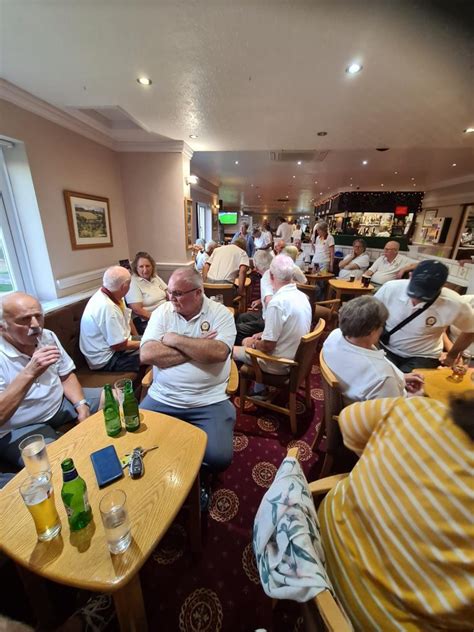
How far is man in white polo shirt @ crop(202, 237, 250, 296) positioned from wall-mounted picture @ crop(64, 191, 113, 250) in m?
1.57

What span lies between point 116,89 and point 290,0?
65.1 inches

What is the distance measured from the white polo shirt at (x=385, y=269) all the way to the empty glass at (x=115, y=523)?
4.22 meters

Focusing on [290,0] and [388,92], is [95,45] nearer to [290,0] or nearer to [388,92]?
[290,0]

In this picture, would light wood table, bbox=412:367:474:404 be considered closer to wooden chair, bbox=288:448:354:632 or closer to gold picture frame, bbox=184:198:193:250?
wooden chair, bbox=288:448:354:632

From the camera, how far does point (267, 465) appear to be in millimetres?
1747

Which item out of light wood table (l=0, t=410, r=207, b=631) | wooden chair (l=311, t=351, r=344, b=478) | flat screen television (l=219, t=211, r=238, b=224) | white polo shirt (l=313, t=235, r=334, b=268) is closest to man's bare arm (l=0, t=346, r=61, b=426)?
light wood table (l=0, t=410, r=207, b=631)

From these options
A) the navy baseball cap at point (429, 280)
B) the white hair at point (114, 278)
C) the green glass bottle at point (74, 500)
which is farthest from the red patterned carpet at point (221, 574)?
the white hair at point (114, 278)

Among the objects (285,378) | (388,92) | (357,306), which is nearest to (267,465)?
(285,378)

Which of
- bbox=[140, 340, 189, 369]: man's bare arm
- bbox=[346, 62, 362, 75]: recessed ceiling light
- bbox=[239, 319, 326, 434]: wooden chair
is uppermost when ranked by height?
bbox=[346, 62, 362, 75]: recessed ceiling light

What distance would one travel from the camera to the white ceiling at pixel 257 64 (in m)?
1.30

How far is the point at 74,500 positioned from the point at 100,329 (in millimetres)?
1427

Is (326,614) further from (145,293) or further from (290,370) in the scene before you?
(145,293)

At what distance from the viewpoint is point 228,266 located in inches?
152

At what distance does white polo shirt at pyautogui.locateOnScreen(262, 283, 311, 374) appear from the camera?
71.2 inches
